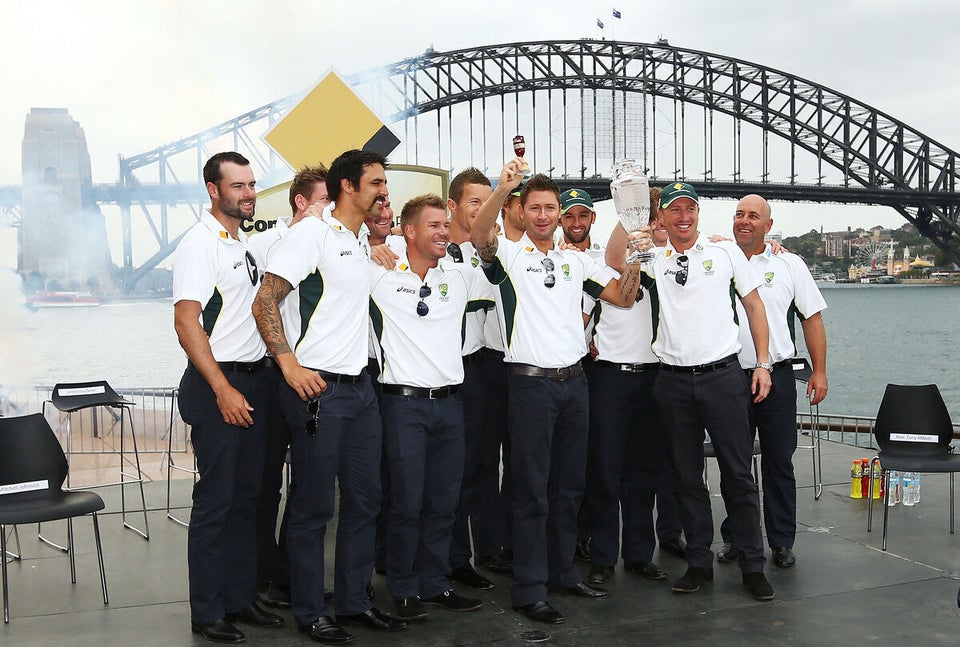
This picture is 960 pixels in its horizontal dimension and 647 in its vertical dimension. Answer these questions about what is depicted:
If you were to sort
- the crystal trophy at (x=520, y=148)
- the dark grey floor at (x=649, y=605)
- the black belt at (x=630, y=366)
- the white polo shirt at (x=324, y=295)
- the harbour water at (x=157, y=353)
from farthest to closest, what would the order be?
the harbour water at (x=157, y=353), the black belt at (x=630, y=366), the dark grey floor at (x=649, y=605), the white polo shirt at (x=324, y=295), the crystal trophy at (x=520, y=148)

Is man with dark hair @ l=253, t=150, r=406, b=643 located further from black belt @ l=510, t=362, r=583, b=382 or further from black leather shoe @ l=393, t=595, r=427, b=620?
black belt @ l=510, t=362, r=583, b=382

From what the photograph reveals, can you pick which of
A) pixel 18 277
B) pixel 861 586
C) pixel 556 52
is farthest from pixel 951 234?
pixel 861 586

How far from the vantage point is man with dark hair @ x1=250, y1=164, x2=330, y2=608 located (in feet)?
12.9

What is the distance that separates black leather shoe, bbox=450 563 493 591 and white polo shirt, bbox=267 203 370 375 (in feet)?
4.46

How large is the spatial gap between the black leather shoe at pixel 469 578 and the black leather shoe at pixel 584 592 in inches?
15.7

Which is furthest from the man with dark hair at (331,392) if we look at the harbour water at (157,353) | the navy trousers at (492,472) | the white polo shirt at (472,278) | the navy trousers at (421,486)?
the harbour water at (157,353)

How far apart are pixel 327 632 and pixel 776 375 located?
2765 millimetres

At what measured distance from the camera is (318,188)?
15.1 feet

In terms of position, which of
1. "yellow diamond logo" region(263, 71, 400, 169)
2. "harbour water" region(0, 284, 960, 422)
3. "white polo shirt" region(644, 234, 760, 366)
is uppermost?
"yellow diamond logo" region(263, 71, 400, 169)

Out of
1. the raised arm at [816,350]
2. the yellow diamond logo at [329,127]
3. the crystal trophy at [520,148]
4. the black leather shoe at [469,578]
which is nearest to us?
the crystal trophy at [520,148]

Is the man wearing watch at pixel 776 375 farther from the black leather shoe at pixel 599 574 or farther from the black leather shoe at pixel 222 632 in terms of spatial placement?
the black leather shoe at pixel 222 632

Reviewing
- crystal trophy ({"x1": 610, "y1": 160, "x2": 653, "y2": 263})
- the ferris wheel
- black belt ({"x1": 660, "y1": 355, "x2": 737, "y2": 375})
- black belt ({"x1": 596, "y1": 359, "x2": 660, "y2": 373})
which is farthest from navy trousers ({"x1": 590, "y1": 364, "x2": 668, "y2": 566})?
the ferris wheel

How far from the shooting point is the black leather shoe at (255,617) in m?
3.85

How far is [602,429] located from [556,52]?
5938 cm
